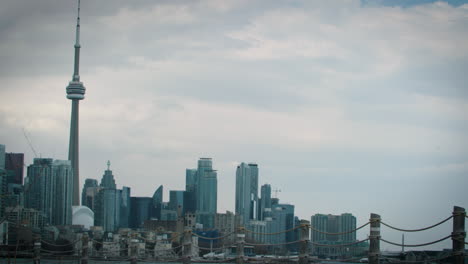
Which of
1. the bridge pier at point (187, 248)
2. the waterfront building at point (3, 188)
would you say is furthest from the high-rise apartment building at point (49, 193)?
the bridge pier at point (187, 248)

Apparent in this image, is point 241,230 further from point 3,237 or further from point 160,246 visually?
point 160,246

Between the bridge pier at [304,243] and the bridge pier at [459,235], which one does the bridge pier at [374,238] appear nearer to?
the bridge pier at [459,235]

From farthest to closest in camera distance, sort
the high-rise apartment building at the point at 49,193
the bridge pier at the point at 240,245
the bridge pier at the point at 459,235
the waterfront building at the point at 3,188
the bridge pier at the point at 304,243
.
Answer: the high-rise apartment building at the point at 49,193 → the waterfront building at the point at 3,188 → the bridge pier at the point at 240,245 → the bridge pier at the point at 304,243 → the bridge pier at the point at 459,235

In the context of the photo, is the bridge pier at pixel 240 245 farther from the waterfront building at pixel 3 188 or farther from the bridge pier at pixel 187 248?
the waterfront building at pixel 3 188

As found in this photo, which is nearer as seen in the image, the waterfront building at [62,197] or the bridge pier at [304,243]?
the bridge pier at [304,243]

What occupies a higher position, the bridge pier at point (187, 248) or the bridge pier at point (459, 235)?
the bridge pier at point (459, 235)

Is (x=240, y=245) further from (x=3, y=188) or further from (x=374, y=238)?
(x=3, y=188)

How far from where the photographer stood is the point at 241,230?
22422 millimetres

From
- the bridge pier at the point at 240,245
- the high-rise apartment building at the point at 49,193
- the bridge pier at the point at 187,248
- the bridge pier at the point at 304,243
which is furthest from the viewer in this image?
the high-rise apartment building at the point at 49,193

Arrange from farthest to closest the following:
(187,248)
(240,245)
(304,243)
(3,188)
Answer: (3,188), (187,248), (240,245), (304,243)

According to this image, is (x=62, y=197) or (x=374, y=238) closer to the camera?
(x=374, y=238)

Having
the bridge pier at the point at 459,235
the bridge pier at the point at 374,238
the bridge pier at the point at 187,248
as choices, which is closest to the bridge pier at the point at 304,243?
the bridge pier at the point at 374,238

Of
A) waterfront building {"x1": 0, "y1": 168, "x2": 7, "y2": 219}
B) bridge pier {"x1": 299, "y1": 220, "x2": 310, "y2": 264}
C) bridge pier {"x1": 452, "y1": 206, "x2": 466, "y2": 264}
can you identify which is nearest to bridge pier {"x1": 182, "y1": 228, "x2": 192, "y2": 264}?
bridge pier {"x1": 299, "y1": 220, "x2": 310, "y2": 264}

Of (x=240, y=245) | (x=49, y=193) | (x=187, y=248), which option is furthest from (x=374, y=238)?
(x=49, y=193)
